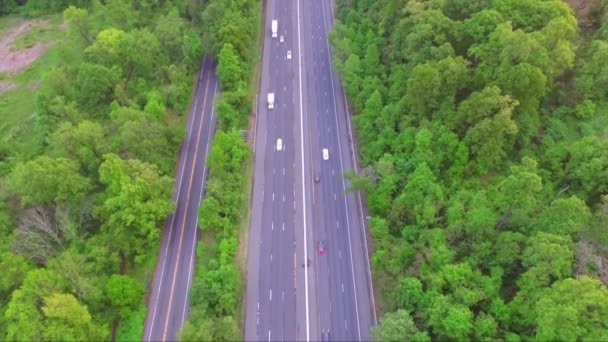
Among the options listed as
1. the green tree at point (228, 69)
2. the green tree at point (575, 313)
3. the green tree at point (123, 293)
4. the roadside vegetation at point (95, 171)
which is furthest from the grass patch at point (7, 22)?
the green tree at point (575, 313)

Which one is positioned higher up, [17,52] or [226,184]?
[17,52]

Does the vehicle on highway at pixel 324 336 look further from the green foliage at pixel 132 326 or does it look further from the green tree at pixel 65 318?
the green tree at pixel 65 318

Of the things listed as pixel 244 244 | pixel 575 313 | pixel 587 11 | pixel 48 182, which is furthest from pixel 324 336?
pixel 587 11

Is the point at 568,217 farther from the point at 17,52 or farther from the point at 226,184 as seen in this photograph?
the point at 17,52

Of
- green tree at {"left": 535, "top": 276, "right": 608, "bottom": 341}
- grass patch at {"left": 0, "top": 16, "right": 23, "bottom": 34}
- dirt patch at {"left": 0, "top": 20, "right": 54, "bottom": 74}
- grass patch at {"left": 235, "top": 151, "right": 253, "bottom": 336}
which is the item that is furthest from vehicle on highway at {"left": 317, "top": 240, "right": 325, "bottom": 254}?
grass patch at {"left": 0, "top": 16, "right": 23, "bottom": 34}

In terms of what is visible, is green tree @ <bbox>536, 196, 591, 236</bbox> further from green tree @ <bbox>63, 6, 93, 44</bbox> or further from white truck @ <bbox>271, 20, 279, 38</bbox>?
green tree @ <bbox>63, 6, 93, 44</bbox>

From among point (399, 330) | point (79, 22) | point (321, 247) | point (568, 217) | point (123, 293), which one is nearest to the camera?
point (399, 330)

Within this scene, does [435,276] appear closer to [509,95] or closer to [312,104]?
[509,95]
